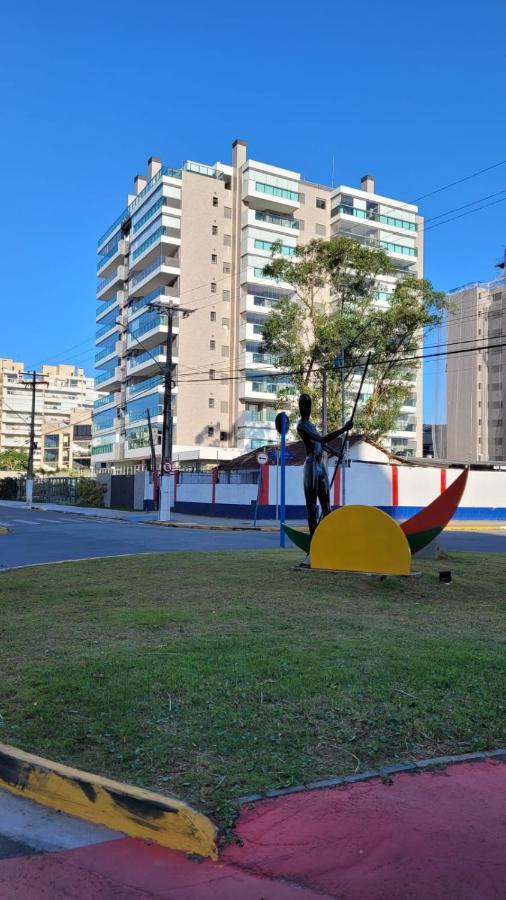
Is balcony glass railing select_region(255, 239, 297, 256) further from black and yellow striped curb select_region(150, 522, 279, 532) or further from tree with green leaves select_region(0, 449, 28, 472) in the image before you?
tree with green leaves select_region(0, 449, 28, 472)

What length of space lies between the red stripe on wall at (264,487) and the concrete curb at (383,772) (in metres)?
27.7

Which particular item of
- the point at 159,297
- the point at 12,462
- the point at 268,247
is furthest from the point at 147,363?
the point at 12,462

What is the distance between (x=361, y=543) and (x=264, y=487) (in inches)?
873

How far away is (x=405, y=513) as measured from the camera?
111 ft

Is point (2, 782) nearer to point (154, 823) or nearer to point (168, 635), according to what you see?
point (154, 823)

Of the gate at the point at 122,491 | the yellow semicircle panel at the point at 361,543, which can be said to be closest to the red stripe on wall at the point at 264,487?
the gate at the point at 122,491

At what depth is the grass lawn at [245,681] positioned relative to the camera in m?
→ 3.91

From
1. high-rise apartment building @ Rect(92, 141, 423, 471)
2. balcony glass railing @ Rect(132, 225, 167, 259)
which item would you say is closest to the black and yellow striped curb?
high-rise apartment building @ Rect(92, 141, 423, 471)

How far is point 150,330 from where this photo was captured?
5994 centimetres

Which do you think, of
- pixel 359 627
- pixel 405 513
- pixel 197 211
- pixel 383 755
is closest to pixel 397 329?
pixel 405 513

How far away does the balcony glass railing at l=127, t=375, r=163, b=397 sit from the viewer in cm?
5756

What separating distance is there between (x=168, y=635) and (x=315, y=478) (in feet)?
17.0

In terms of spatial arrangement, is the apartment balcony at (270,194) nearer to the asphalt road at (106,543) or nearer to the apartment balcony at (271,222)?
the apartment balcony at (271,222)

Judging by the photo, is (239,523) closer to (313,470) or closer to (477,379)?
(313,470)
